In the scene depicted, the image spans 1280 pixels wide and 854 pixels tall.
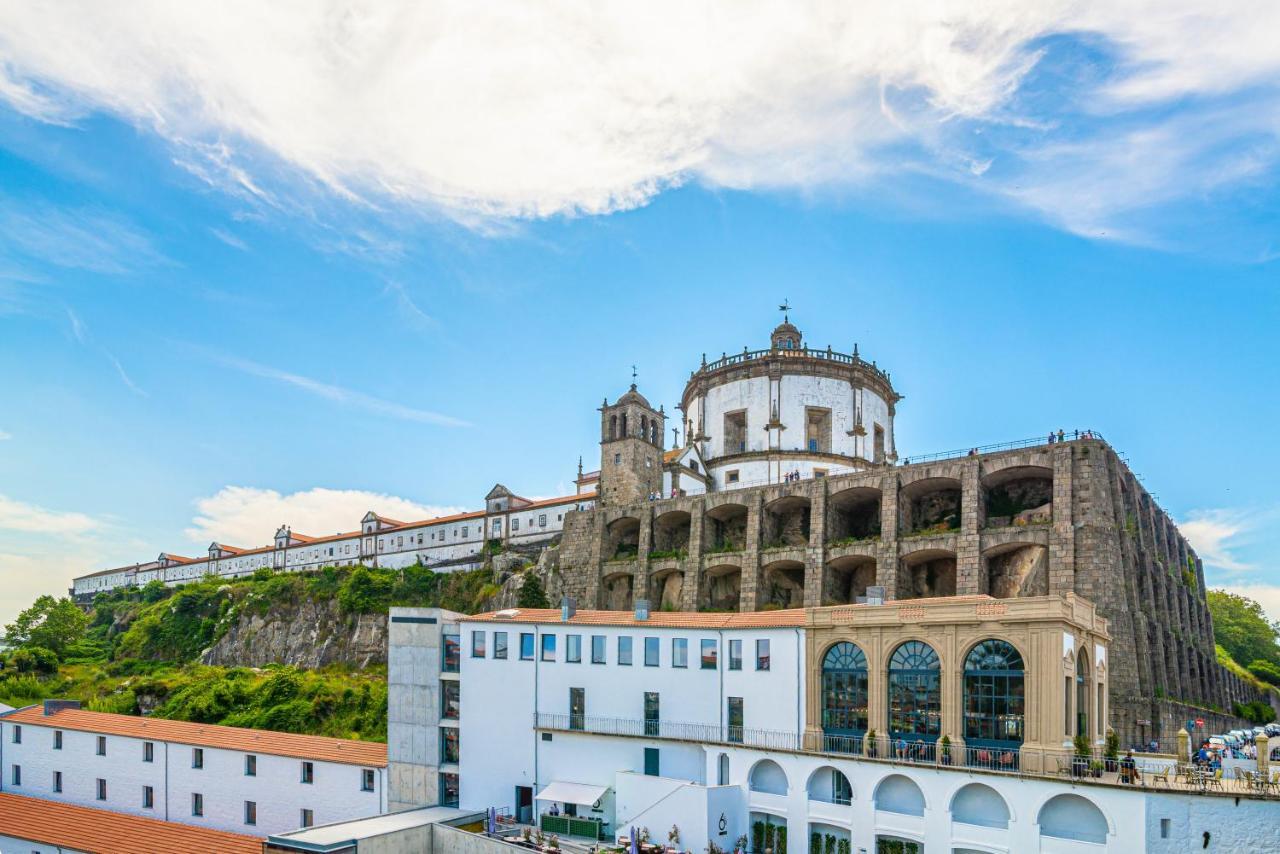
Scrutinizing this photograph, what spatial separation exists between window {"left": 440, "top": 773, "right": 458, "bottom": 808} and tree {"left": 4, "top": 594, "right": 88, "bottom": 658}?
62.6 m

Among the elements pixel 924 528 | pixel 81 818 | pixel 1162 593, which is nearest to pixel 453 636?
pixel 81 818

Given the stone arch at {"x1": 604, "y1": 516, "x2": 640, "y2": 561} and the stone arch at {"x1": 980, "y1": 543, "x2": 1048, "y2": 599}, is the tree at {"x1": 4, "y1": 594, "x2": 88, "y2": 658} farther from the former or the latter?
the stone arch at {"x1": 980, "y1": 543, "x2": 1048, "y2": 599}

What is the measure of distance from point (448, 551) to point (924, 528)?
4444 cm

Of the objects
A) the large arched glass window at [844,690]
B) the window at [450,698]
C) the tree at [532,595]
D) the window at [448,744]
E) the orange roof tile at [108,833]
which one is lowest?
the orange roof tile at [108,833]

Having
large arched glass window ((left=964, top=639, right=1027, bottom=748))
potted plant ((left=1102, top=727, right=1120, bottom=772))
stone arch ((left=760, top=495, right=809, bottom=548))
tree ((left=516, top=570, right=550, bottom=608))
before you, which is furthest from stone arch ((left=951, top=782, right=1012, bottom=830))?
tree ((left=516, top=570, right=550, bottom=608))

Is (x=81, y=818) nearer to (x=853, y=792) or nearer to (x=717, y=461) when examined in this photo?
(x=853, y=792)

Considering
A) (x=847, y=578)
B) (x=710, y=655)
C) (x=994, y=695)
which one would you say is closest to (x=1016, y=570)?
(x=847, y=578)

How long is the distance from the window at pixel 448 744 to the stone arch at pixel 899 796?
55.3 feet

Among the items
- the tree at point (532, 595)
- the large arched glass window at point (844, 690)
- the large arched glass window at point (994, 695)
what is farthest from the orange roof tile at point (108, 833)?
the large arched glass window at point (994, 695)

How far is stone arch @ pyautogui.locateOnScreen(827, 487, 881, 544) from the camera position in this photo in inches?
2023

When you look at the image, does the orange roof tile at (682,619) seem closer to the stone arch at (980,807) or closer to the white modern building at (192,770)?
the stone arch at (980,807)

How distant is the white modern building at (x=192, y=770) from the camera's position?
39562mm

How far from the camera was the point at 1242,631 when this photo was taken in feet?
292

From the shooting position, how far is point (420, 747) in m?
38.7
